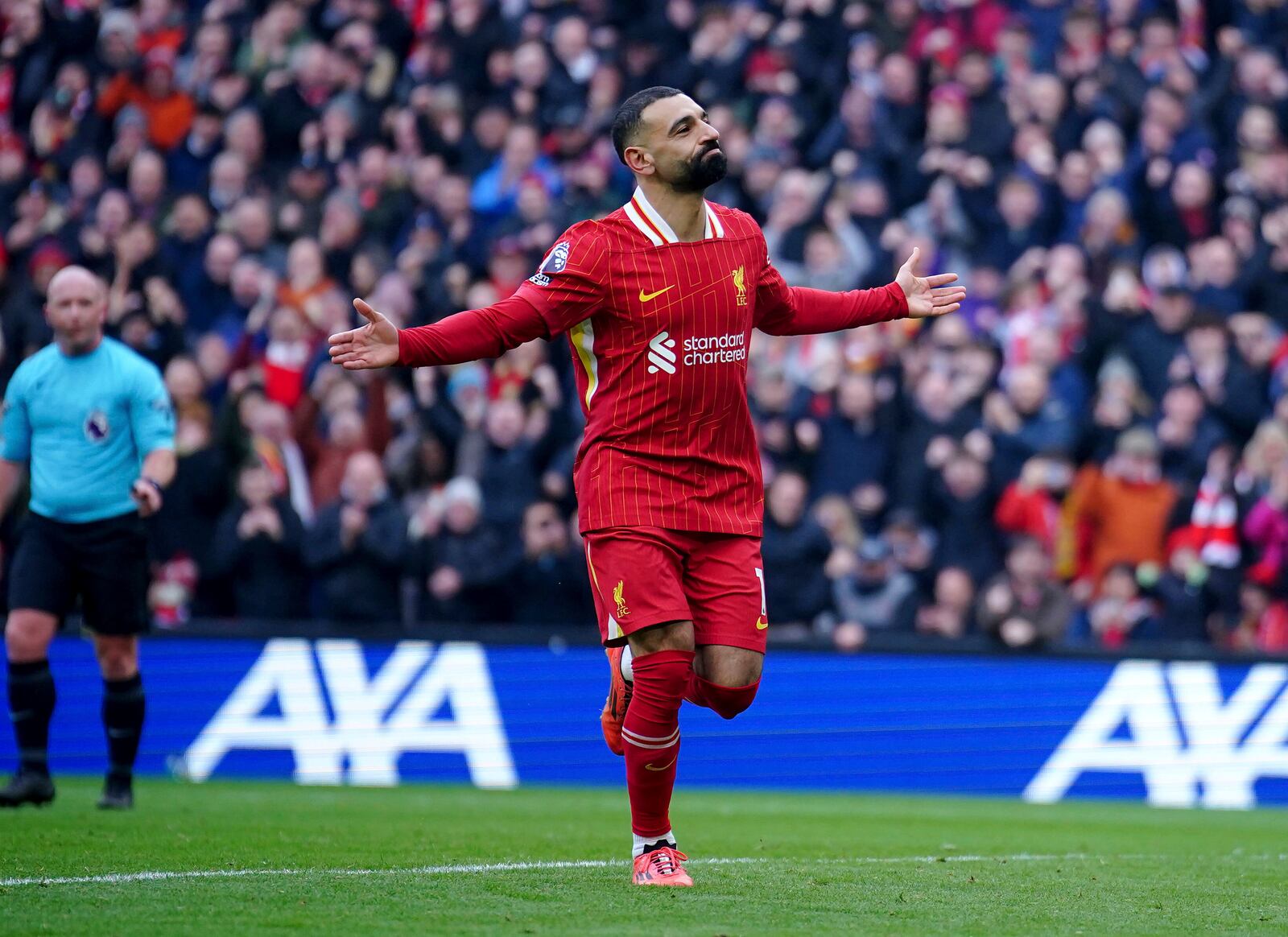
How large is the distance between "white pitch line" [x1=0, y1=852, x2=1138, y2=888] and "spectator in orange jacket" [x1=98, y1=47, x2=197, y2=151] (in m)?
11.2

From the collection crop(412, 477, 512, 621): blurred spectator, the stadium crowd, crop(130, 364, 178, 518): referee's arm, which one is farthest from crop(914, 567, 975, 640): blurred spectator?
crop(130, 364, 178, 518): referee's arm

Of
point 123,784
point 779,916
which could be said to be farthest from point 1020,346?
point 779,916

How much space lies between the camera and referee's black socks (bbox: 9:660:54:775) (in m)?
9.14

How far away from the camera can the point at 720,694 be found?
20.7 ft

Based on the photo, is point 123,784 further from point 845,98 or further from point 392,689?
point 845,98

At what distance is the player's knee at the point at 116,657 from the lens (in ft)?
30.7

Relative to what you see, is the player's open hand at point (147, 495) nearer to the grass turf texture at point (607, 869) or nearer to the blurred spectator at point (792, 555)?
the grass turf texture at point (607, 869)

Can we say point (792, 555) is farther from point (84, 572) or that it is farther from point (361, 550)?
point (84, 572)

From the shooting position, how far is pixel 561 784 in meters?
12.4

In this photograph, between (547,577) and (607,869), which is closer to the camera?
(607,869)

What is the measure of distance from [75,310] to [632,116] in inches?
148

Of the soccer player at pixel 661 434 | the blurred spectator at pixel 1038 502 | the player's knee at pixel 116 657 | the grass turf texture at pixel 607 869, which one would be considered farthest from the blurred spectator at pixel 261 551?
the soccer player at pixel 661 434

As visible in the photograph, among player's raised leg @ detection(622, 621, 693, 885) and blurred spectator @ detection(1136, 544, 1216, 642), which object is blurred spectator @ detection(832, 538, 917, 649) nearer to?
blurred spectator @ detection(1136, 544, 1216, 642)

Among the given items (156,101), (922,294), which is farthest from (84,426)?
(156,101)
